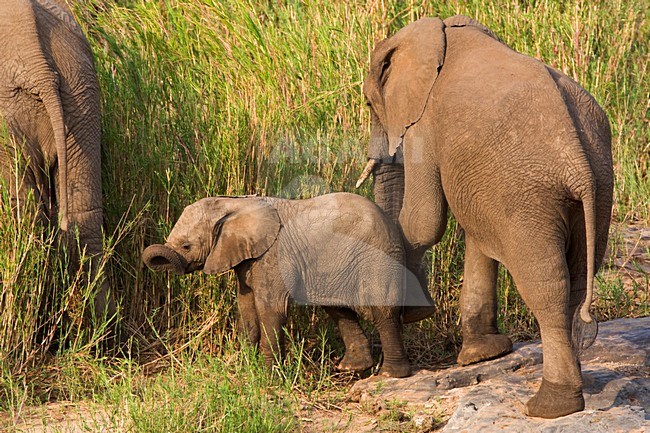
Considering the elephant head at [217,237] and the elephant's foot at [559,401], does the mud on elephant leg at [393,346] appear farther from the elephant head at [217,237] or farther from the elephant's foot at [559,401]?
the elephant's foot at [559,401]

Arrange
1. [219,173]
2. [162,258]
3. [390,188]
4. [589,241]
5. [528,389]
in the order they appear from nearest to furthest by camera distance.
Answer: [589,241] < [528,389] < [162,258] < [390,188] < [219,173]

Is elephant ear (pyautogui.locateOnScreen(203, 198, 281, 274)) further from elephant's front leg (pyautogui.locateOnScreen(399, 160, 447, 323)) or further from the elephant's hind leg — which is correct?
the elephant's hind leg

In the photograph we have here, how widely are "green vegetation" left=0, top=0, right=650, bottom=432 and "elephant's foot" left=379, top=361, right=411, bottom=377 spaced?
25 cm

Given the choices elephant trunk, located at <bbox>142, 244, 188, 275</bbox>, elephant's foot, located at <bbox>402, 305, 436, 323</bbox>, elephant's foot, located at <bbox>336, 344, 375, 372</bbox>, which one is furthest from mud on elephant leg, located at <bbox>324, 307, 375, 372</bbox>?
elephant trunk, located at <bbox>142, 244, 188, 275</bbox>

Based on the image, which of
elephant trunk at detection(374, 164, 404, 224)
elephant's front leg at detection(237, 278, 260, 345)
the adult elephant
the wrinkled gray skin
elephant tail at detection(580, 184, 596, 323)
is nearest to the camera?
elephant tail at detection(580, 184, 596, 323)

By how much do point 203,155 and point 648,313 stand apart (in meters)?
2.48

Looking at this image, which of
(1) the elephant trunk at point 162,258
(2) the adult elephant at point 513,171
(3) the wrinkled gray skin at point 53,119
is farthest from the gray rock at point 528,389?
(3) the wrinkled gray skin at point 53,119

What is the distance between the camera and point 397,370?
187 inches

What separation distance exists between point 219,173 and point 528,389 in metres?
1.95

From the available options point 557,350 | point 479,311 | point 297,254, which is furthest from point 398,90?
point 557,350

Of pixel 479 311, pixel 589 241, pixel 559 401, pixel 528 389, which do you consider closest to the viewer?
pixel 589 241

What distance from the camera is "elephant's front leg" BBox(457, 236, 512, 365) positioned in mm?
4805

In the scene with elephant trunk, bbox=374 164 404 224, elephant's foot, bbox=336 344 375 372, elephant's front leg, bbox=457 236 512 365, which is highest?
elephant trunk, bbox=374 164 404 224

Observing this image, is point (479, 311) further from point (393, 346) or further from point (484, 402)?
point (484, 402)
